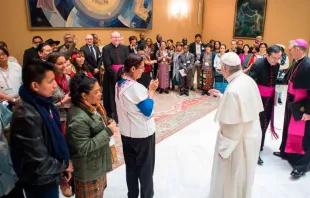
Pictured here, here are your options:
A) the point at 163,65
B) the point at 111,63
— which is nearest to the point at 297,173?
the point at 111,63

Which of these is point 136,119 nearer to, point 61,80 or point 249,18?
point 61,80

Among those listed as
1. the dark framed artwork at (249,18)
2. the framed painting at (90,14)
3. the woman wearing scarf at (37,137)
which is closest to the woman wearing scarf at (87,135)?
the woman wearing scarf at (37,137)

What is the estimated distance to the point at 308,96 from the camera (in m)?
3.18

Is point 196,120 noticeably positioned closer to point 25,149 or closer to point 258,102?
point 258,102

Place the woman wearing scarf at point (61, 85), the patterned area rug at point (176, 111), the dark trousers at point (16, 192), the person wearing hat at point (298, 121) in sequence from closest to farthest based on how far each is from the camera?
the dark trousers at point (16, 192)
the woman wearing scarf at point (61, 85)
the person wearing hat at point (298, 121)
the patterned area rug at point (176, 111)

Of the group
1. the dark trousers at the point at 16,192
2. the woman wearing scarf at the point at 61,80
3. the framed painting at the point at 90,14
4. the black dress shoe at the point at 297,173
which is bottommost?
the black dress shoe at the point at 297,173

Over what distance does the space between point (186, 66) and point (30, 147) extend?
5877 mm

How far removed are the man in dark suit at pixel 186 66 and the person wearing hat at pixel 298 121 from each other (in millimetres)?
3629

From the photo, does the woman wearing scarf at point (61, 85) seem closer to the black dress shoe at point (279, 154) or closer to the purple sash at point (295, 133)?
the purple sash at point (295, 133)

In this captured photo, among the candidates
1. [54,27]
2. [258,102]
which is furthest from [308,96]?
[54,27]

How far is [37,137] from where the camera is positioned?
1.50 metres

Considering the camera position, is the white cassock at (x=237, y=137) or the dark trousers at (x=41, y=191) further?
the white cassock at (x=237, y=137)

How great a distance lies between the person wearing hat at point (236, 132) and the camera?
2176mm

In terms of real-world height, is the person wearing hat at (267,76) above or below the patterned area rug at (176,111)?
above
